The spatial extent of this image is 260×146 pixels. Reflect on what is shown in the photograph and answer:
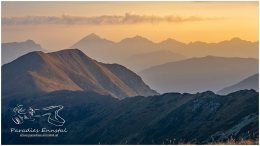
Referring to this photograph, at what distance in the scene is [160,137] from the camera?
19175cm

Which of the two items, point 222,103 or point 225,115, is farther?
point 222,103

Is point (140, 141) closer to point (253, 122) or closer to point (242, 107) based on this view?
point (242, 107)

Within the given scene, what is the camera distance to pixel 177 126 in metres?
198

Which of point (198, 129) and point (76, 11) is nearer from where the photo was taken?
point (76, 11)

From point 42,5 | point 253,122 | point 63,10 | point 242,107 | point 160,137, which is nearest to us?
point 63,10

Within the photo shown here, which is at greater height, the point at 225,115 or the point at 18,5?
the point at 18,5

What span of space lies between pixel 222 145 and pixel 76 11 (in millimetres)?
61495

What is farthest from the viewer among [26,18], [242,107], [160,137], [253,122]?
[160,137]

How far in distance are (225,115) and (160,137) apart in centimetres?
2610

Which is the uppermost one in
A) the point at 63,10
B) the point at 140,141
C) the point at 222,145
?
the point at 63,10

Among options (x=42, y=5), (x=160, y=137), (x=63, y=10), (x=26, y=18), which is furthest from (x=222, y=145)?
(x=160, y=137)

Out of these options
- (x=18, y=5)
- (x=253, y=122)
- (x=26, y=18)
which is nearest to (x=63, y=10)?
(x=18, y=5)

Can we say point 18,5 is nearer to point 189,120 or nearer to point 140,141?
point 140,141

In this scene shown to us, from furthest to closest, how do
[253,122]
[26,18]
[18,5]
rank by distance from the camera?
[253,122] → [26,18] → [18,5]
